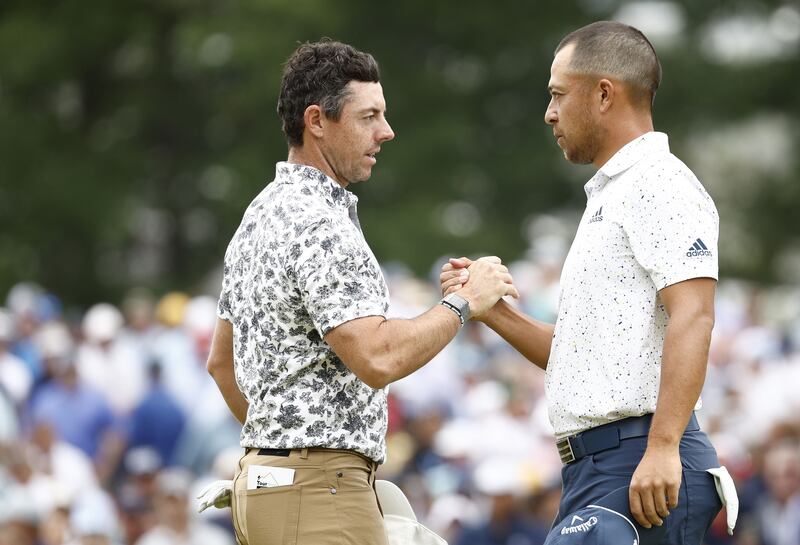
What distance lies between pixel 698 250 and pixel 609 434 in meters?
0.64

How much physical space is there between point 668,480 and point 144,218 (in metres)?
24.2

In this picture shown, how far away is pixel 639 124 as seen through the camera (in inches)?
193

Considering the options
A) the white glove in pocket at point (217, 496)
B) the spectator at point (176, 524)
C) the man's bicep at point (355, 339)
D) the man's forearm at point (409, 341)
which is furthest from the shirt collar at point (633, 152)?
the spectator at point (176, 524)

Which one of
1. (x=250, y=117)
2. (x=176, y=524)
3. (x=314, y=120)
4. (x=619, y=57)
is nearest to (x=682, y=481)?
(x=619, y=57)

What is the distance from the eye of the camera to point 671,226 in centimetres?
460

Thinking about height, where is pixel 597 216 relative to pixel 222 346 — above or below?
above

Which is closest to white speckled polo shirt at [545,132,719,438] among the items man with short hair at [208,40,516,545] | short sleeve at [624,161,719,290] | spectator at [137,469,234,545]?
short sleeve at [624,161,719,290]

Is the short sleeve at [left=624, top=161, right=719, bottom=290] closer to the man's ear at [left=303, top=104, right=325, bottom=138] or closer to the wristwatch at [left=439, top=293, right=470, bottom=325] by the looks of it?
the wristwatch at [left=439, top=293, right=470, bottom=325]

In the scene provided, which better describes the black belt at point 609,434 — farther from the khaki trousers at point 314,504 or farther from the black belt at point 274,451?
the black belt at point 274,451

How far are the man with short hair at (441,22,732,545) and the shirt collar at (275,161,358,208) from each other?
0.52 meters

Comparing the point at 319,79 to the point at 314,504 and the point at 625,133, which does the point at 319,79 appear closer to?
the point at 625,133

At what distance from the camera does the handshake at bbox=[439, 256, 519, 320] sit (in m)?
4.88

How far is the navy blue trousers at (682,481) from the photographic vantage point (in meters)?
4.59

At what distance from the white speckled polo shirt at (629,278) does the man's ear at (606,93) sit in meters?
0.18
